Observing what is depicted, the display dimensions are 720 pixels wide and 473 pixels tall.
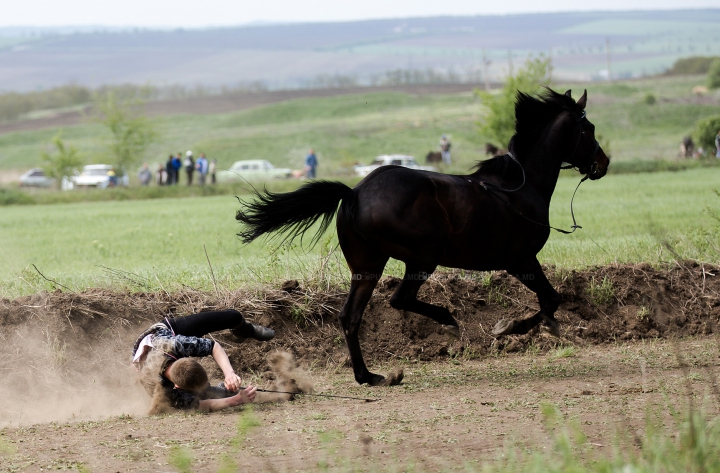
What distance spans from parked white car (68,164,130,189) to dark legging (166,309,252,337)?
4140cm

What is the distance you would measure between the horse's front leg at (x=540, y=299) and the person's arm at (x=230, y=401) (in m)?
2.61

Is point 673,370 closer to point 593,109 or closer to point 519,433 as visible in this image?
point 519,433

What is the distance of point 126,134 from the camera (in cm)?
5438

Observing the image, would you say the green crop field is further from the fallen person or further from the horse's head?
the fallen person

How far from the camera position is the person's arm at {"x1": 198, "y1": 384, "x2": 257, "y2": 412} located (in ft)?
23.7

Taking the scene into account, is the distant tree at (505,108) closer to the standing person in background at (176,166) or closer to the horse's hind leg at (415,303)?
the standing person in background at (176,166)

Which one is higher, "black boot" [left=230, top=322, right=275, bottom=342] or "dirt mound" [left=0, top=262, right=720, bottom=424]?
"black boot" [left=230, top=322, right=275, bottom=342]

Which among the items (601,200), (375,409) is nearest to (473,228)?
(375,409)

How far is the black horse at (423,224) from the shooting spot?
810 cm

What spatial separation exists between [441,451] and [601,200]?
22.6 m

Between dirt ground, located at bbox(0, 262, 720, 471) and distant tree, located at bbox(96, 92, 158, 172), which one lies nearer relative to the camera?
dirt ground, located at bbox(0, 262, 720, 471)

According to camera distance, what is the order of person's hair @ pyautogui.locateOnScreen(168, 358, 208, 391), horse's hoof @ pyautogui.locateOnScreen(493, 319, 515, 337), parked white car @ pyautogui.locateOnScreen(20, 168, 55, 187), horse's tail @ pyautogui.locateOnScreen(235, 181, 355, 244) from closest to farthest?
person's hair @ pyautogui.locateOnScreen(168, 358, 208, 391), horse's tail @ pyautogui.locateOnScreen(235, 181, 355, 244), horse's hoof @ pyautogui.locateOnScreen(493, 319, 515, 337), parked white car @ pyautogui.locateOnScreen(20, 168, 55, 187)

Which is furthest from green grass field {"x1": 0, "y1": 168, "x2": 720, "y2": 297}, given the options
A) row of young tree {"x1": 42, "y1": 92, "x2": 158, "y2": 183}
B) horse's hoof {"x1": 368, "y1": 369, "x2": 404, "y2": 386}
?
row of young tree {"x1": 42, "y1": 92, "x2": 158, "y2": 183}

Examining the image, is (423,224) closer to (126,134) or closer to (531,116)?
(531,116)
